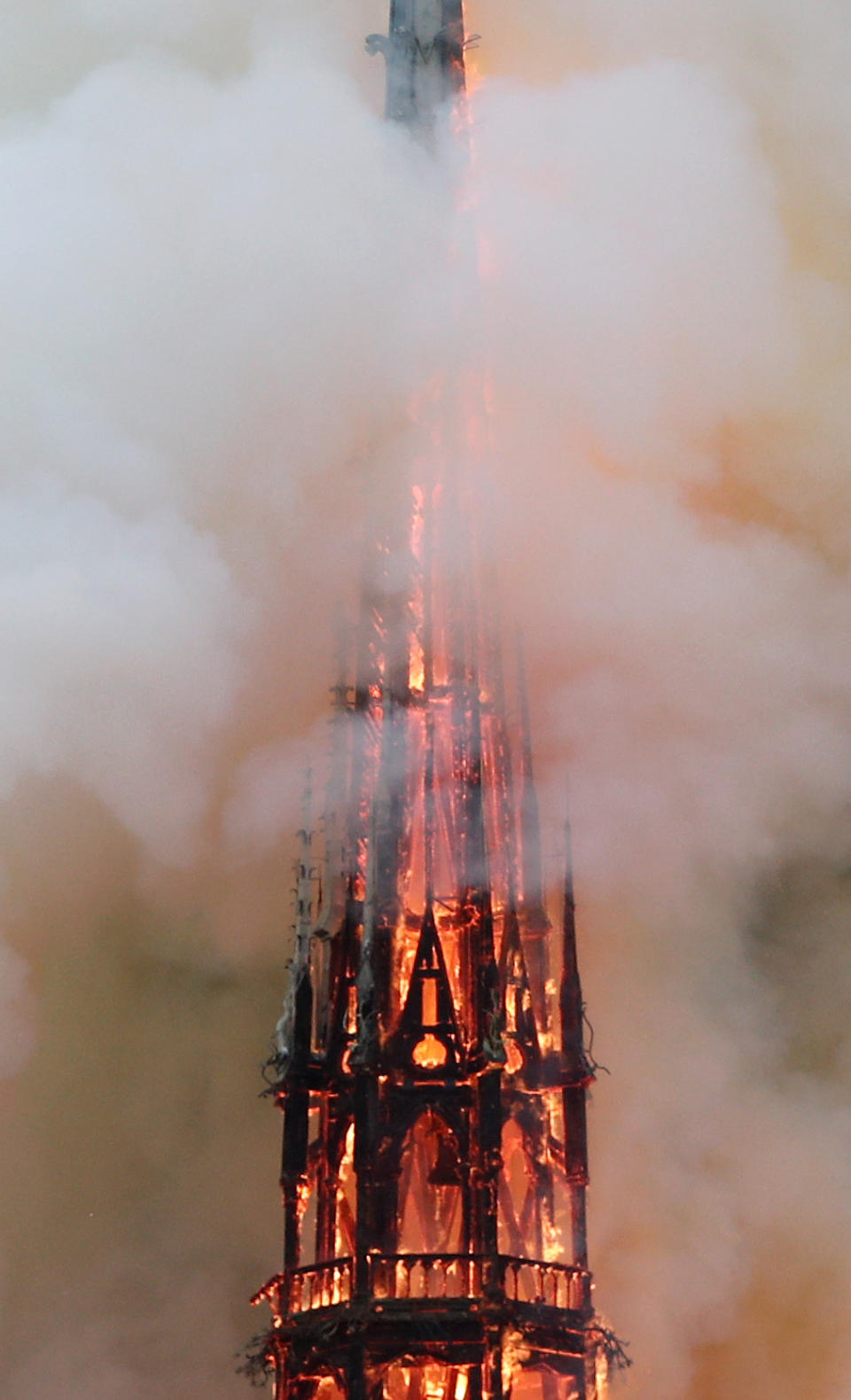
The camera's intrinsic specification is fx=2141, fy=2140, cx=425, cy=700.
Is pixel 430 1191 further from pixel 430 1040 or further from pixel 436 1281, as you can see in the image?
pixel 430 1040

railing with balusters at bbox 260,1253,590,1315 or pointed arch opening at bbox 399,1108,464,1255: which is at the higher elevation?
pointed arch opening at bbox 399,1108,464,1255

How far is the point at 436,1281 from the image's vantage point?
122ft

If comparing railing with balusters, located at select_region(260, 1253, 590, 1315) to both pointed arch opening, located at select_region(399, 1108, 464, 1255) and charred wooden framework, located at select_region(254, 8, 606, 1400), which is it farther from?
pointed arch opening, located at select_region(399, 1108, 464, 1255)

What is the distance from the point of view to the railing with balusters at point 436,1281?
3597 cm

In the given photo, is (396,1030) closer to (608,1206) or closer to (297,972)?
(297,972)

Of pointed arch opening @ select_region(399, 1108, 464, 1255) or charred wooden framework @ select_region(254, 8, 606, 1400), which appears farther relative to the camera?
pointed arch opening @ select_region(399, 1108, 464, 1255)

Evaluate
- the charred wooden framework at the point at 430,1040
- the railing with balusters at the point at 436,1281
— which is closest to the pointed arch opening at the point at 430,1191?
the charred wooden framework at the point at 430,1040

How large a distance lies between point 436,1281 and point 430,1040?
4.17 metres

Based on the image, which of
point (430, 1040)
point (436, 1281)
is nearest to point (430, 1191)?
point (436, 1281)

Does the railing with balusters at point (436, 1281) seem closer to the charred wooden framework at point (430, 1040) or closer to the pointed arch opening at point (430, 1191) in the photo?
the charred wooden framework at point (430, 1040)

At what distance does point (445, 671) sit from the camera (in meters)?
40.9

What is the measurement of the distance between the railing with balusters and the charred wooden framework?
5cm

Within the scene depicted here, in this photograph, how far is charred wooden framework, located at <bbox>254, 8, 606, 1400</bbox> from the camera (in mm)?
36156

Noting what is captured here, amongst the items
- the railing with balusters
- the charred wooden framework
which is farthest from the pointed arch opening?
the railing with balusters
